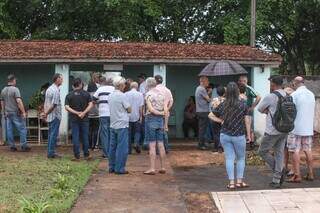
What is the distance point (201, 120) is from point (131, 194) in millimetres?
6045

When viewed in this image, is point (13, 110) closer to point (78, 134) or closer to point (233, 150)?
point (78, 134)

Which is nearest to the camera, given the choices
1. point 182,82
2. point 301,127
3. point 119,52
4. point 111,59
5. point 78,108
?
point 301,127

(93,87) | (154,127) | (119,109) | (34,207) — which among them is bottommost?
(34,207)

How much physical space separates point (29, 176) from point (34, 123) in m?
6.21

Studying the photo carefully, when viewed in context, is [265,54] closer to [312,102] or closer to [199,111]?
[199,111]

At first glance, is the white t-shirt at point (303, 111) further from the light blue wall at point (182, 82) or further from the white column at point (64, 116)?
the light blue wall at point (182, 82)

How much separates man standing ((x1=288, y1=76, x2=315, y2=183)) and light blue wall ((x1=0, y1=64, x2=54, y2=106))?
10483mm

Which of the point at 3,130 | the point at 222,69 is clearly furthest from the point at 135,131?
the point at 3,130

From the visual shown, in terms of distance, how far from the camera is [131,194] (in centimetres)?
864

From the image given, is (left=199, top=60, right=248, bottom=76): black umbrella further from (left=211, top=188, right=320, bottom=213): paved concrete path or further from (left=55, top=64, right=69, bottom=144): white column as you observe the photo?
(left=211, top=188, right=320, bottom=213): paved concrete path

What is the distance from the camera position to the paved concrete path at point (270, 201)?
7.56 m

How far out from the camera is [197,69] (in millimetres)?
18766

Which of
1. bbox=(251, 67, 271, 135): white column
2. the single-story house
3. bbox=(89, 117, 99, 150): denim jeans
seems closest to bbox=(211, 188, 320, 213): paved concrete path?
bbox=(89, 117, 99, 150): denim jeans

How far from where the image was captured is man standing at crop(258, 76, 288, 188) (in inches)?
359
